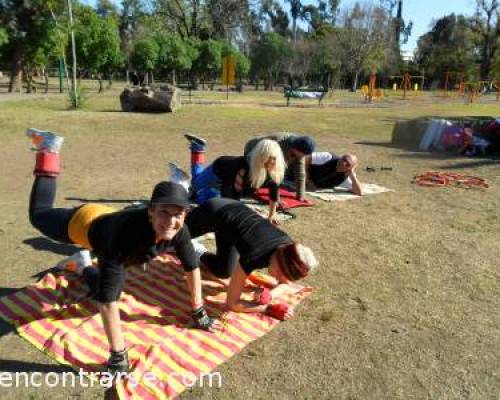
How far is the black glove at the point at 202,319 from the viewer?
3.39 meters

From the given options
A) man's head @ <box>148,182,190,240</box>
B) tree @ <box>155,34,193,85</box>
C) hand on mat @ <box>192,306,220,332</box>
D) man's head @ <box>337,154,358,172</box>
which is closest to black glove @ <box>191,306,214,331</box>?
hand on mat @ <box>192,306,220,332</box>

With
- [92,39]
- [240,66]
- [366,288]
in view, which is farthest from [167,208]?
[240,66]

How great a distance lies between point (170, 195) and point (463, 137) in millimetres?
11264

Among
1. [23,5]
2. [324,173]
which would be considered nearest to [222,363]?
[324,173]

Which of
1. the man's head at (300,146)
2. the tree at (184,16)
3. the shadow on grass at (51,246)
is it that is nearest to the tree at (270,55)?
the tree at (184,16)

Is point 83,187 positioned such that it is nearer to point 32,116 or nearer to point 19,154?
point 19,154

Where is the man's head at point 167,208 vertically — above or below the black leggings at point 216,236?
above

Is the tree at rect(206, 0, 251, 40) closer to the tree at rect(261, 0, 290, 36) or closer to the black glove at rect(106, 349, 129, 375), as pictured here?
the tree at rect(261, 0, 290, 36)

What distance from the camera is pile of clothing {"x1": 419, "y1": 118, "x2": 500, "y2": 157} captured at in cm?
1186

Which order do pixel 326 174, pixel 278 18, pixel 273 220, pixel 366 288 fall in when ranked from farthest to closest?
pixel 278 18
pixel 326 174
pixel 273 220
pixel 366 288

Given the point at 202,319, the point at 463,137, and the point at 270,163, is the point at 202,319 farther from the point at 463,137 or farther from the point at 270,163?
the point at 463,137

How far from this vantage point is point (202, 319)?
3395 mm

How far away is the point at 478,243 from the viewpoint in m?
5.44

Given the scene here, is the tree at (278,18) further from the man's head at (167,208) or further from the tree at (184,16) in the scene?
the man's head at (167,208)
